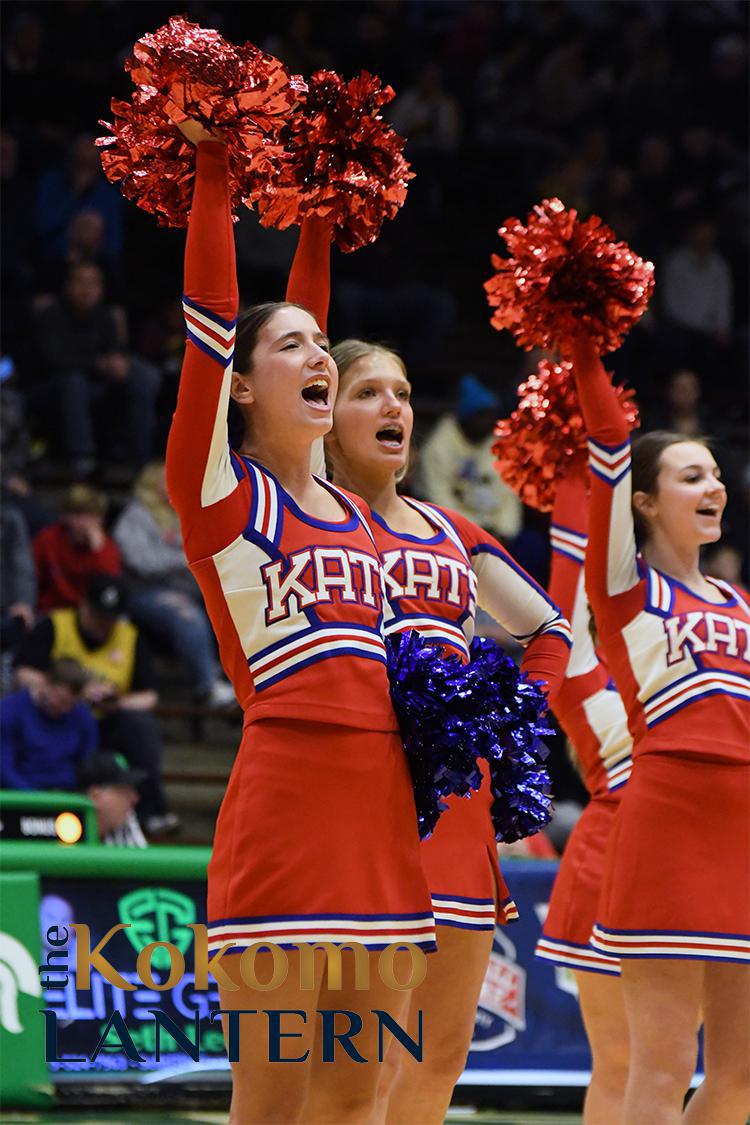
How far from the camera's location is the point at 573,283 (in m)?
4.11

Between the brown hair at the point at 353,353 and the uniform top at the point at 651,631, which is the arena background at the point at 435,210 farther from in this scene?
the brown hair at the point at 353,353

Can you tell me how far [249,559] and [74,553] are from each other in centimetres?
563

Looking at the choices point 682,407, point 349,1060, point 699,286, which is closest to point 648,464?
point 349,1060

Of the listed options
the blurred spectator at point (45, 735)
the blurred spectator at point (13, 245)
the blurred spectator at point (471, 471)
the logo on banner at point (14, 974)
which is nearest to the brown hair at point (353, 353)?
the logo on banner at point (14, 974)

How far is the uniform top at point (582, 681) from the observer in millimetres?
4469

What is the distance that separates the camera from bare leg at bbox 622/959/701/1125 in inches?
147

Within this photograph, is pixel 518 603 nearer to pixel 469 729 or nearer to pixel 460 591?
pixel 460 591

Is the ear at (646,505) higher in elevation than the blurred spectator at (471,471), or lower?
lower

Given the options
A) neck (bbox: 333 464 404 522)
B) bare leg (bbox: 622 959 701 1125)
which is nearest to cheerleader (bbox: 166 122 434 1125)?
neck (bbox: 333 464 404 522)

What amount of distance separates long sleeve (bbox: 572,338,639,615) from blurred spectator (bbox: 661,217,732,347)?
7.77 m

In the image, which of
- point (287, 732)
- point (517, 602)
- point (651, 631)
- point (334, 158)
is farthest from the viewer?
point (651, 631)

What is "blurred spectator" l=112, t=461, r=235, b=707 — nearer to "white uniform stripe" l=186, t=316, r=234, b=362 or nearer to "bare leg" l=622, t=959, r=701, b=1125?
"bare leg" l=622, t=959, r=701, b=1125

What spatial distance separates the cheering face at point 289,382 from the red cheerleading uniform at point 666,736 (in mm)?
1065

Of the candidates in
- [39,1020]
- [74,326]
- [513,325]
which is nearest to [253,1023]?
[513,325]
